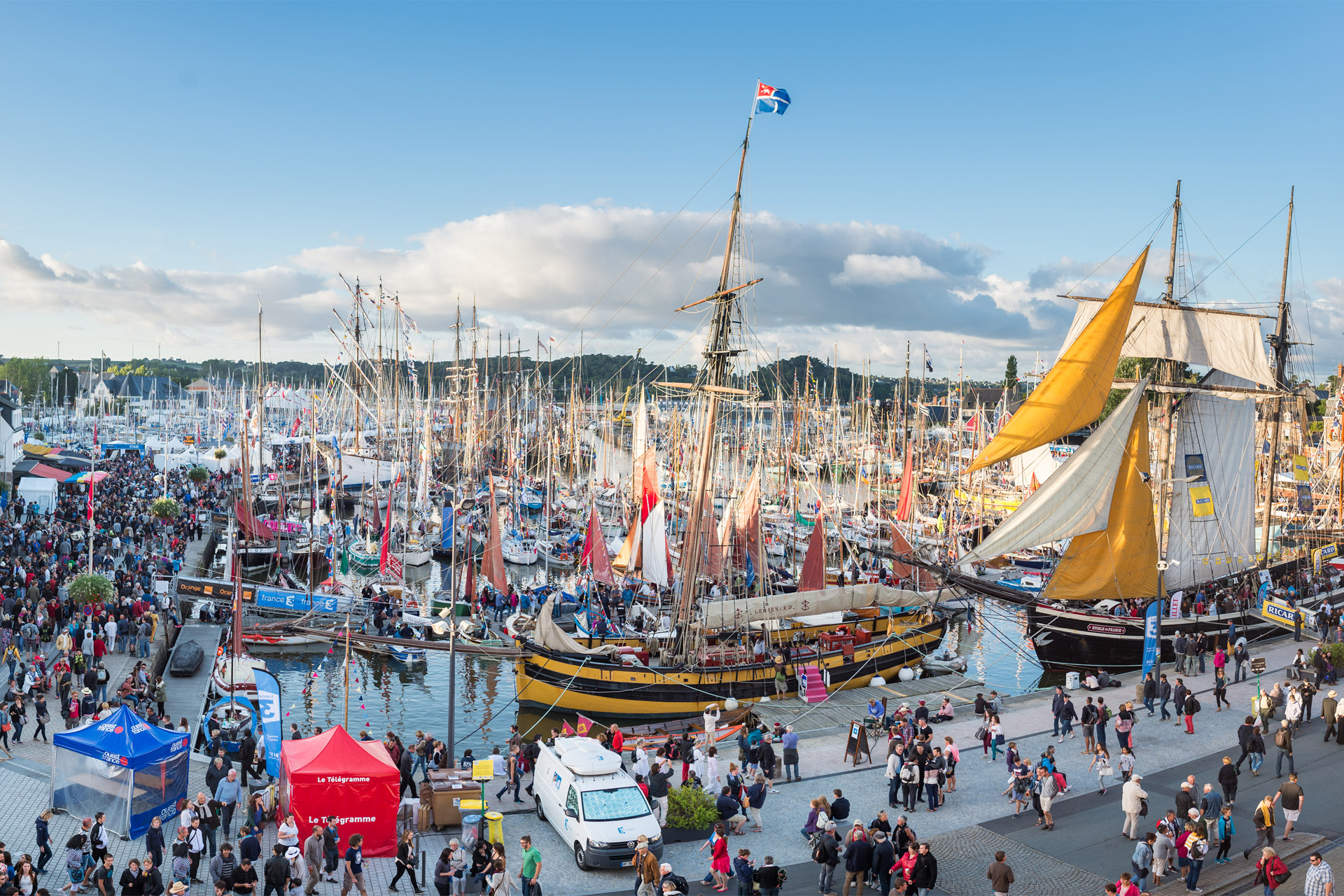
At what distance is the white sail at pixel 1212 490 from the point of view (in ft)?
113

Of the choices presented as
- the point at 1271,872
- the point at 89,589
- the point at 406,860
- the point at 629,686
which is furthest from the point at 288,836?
the point at 89,589

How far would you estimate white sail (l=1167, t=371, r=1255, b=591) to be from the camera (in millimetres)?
34344

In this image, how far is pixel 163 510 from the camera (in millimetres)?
51719

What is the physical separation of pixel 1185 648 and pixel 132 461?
3018 inches

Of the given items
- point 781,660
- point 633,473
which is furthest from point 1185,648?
point 633,473

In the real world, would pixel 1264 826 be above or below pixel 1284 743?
below

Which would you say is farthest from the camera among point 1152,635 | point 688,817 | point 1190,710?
point 1152,635

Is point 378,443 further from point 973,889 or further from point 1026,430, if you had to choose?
point 973,889

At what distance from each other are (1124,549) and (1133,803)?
15804 millimetres

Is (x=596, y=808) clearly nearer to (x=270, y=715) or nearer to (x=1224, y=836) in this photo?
(x=270, y=715)

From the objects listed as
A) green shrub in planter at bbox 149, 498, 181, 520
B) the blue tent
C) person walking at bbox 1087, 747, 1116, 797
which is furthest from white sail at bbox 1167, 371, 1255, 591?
green shrub in planter at bbox 149, 498, 181, 520

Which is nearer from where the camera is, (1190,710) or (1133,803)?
(1133,803)

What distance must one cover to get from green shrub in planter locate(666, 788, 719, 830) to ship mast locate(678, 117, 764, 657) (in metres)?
10.1

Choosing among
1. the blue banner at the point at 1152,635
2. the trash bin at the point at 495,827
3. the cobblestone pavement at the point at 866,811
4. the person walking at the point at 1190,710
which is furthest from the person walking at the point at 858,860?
the blue banner at the point at 1152,635
